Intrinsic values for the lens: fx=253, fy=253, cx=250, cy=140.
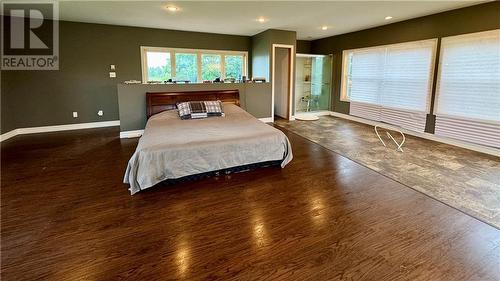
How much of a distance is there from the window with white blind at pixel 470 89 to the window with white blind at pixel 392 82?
31cm

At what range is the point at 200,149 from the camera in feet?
10.3

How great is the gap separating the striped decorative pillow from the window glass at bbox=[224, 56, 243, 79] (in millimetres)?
2961

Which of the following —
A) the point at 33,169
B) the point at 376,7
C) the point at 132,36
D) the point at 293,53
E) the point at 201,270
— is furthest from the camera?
the point at 293,53

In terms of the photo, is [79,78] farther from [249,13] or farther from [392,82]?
[392,82]

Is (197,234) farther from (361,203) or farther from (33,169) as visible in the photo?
(33,169)

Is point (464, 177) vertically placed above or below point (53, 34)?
below

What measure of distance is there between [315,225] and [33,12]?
20.9 ft

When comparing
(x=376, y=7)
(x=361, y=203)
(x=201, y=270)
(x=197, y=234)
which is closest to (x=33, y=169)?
(x=197, y=234)

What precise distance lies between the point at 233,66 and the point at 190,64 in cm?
132

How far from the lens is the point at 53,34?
5629mm

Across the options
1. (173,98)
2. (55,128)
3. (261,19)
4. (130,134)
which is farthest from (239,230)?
(55,128)

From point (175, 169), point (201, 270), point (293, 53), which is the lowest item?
point (201, 270)
